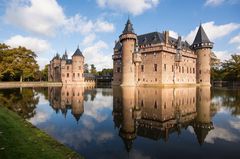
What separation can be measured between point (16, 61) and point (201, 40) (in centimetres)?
5540

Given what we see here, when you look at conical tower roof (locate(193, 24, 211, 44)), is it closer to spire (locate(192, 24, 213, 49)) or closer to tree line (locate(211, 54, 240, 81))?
spire (locate(192, 24, 213, 49))

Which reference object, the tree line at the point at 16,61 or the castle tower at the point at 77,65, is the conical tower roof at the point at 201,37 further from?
the tree line at the point at 16,61

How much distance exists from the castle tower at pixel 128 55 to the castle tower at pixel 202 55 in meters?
24.1

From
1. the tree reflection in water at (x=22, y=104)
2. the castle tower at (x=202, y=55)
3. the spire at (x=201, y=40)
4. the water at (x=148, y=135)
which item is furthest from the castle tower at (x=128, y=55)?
the water at (x=148, y=135)

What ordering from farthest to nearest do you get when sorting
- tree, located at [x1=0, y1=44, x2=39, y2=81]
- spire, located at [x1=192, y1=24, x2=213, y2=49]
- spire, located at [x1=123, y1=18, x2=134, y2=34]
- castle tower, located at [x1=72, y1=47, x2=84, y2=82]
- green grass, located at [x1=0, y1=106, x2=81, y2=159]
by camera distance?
castle tower, located at [x1=72, y1=47, x2=84, y2=82] < spire, located at [x1=192, y1=24, x2=213, y2=49] < tree, located at [x1=0, y1=44, x2=39, y2=81] < spire, located at [x1=123, y1=18, x2=134, y2=34] < green grass, located at [x1=0, y1=106, x2=81, y2=159]

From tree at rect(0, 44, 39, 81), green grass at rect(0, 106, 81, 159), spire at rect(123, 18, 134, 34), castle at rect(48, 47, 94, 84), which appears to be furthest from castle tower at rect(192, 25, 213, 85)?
green grass at rect(0, 106, 81, 159)

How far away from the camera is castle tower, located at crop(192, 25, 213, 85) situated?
202 ft

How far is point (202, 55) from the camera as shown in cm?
6256

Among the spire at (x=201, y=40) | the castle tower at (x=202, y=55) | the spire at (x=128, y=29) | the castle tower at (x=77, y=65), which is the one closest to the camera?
the spire at (x=128, y=29)

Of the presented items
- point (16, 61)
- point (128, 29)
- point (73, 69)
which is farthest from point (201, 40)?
point (16, 61)

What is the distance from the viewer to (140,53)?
53.0 metres

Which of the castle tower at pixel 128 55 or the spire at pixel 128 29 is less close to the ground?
the spire at pixel 128 29

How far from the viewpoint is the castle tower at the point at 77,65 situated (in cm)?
7275

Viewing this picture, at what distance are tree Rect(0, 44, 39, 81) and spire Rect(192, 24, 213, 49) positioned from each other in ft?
166
